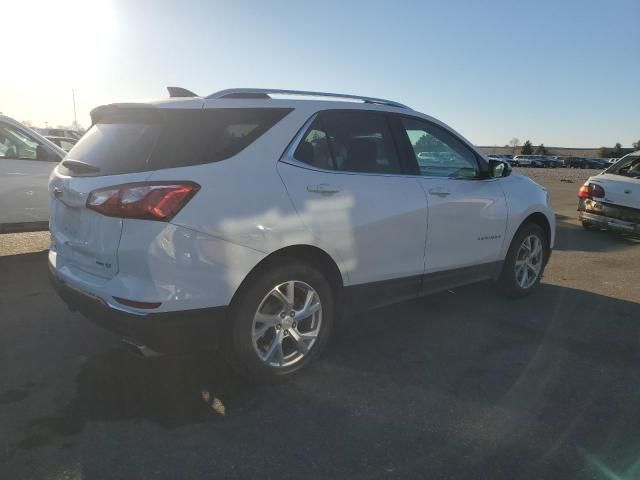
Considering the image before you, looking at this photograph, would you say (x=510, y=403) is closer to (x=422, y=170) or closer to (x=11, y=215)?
(x=422, y=170)

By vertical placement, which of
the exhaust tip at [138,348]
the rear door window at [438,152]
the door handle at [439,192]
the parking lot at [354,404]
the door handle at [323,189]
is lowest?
the parking lot at [354,404]

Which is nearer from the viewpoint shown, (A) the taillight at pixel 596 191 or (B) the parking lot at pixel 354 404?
(B) the parking lot at pixel 354 404

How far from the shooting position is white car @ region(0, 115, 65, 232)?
19.9 ft

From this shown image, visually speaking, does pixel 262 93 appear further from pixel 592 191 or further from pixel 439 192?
pixel 592 191

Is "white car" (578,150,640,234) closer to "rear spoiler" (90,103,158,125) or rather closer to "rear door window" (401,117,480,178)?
"rear door window" (401,117,480,178)

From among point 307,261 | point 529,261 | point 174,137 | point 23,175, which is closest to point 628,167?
point 529,261

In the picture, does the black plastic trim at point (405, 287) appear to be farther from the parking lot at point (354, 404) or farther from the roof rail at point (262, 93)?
the roof rail at point (262, 93)

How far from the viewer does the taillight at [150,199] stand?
2.71 meters

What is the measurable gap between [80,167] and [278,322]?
1540 millimetres

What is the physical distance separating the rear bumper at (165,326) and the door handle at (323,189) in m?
0.93

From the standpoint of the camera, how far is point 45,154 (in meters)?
6.39

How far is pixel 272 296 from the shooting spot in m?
3.21

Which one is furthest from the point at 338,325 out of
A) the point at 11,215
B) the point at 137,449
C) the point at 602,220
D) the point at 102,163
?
the point at 602,220

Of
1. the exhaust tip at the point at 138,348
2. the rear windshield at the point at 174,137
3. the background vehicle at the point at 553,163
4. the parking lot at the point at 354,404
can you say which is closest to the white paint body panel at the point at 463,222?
the parking lot at the point at 354,404
